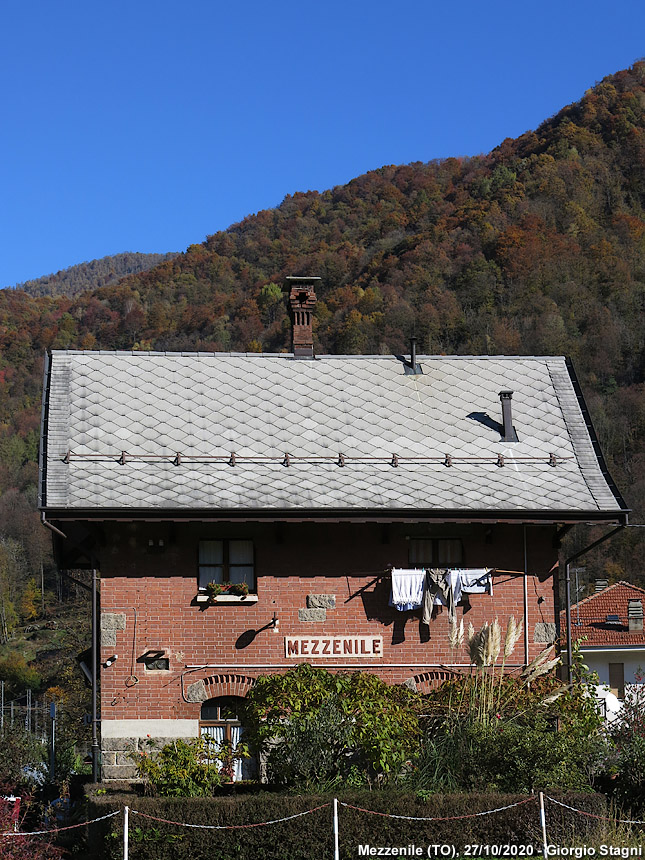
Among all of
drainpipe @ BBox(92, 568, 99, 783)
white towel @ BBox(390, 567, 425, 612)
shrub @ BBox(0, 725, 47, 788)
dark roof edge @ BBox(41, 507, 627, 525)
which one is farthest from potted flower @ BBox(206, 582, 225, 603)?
shrub @ BBox(0, 725, 47, 788)

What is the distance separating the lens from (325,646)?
714 inches

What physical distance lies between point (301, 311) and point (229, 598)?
6427mm

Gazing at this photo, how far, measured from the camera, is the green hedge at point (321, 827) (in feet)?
44.9

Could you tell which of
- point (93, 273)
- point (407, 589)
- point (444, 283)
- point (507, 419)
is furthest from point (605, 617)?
point (93, 273)

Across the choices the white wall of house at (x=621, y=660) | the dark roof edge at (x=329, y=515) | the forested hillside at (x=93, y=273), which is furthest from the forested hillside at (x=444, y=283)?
the dark roof edge at (x=329, y=515)

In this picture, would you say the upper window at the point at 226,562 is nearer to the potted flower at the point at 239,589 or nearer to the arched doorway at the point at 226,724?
the potted flower at the point at 239,589

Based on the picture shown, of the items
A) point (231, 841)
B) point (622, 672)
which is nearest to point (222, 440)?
point (231, 841)

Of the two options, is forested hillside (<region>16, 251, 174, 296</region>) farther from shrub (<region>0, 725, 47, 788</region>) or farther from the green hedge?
the green hedge

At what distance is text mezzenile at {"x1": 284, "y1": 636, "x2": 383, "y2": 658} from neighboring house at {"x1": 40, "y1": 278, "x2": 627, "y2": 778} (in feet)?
0.07

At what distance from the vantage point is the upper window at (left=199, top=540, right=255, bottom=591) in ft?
60.4

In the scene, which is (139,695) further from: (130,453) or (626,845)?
(626,845)

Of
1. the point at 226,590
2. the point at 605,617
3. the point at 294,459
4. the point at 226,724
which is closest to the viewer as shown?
the point at 226,724

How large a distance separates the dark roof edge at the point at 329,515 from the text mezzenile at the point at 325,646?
1866 millimetres

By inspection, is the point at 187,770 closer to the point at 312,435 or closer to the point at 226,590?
the point at 226,590
